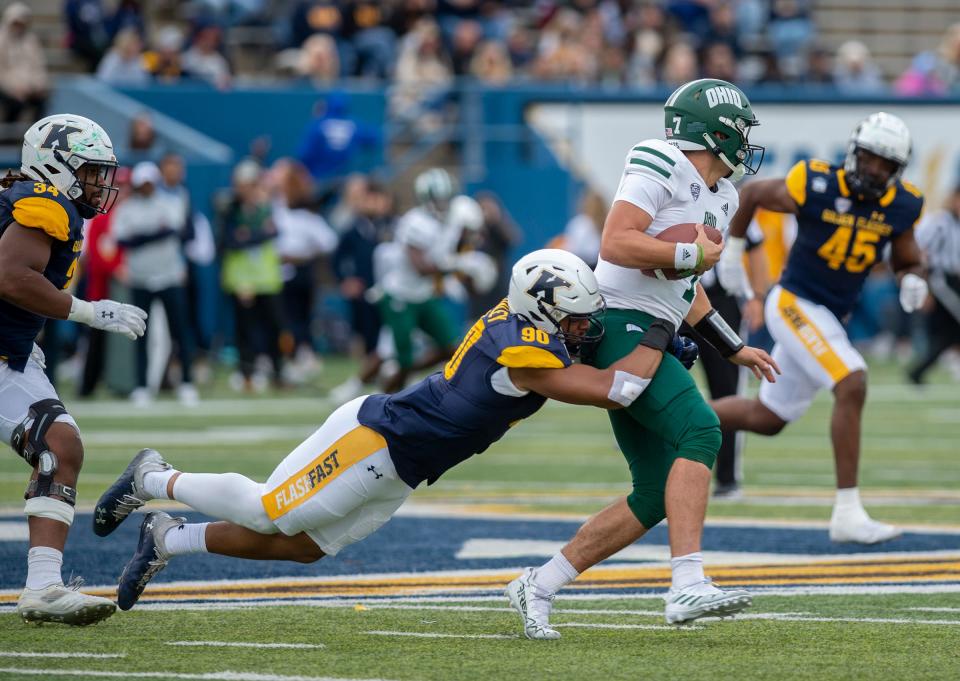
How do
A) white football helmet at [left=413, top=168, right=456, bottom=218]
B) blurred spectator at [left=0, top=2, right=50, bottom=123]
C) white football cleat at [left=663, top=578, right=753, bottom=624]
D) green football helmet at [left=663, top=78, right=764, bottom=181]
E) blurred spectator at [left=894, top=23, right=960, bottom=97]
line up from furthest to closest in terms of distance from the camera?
blurred spectator at [left=894, top=23, right=960, bottom=97] < blurred spectator at [left=0, top=2, right=50, bottom=123] < white football helmet at [left=413, top=168, right=456, bottom=218] < green football helmet at [left=663, top=78, right=764, bottom=181] < white football cleat at [left=663, top=578, right=753, bottom=624]

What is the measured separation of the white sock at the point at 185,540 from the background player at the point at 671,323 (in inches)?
39.9

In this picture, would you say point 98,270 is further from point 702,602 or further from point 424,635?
point 702,602

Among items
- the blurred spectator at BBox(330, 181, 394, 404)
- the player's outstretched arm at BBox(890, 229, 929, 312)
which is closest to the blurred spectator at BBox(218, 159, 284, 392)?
the blurred spectator at BBox(330, 181, 394, 404)

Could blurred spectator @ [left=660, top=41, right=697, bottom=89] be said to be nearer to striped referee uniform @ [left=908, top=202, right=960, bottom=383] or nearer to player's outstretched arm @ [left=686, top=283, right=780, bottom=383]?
striped referee uniform @ [left=908, top=202, right=960, bottom=383]

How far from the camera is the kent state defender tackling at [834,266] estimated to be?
7594mm

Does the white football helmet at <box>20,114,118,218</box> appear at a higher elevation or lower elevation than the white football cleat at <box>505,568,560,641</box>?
higher

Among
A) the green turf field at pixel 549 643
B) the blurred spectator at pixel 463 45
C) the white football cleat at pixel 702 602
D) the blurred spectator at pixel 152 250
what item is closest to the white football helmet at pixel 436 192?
the blurred spectator at pixel 152 250

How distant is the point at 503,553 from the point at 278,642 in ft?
7.12

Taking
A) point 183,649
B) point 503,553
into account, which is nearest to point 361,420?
point 183,649

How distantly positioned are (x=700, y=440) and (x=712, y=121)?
108 cm

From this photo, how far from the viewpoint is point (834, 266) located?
7.90 metres

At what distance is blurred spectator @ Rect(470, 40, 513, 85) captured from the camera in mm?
20875

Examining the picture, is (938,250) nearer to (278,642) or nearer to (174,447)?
(174,447)

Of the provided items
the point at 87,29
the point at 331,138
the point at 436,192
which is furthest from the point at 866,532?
the point at 87,29
